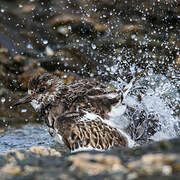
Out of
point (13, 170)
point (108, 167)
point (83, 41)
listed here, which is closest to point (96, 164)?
point (108, 167)

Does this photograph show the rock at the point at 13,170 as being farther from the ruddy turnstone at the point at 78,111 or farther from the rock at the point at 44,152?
the ruddy turnstone at the point at 78,111

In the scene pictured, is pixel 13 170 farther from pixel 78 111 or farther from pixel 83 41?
pixel 83 41

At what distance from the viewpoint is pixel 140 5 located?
715 cm

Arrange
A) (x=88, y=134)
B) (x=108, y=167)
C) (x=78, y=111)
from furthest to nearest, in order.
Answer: (x=78, y=111), (x=88, y=134), (x=108, y=167)

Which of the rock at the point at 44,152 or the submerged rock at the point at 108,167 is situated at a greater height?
the rock at the point at 44,152

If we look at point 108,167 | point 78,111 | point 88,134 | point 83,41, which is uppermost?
point 83,41

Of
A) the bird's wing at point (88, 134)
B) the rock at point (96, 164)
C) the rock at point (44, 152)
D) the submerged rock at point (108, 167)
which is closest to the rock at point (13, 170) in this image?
the submerged rock at point (108, 167)

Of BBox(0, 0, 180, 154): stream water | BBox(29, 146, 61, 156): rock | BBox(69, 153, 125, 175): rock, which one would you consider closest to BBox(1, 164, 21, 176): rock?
BBox(69, 153, 125, 175): rock

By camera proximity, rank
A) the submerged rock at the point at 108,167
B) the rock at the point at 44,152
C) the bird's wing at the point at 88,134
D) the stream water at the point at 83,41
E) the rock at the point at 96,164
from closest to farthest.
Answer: the submerged rock at the point at 108,167 → the rock at the point at 96,164 → the rock at the point at 44,152 → the bird's wing at the point at 88,134 → the stream water at the point at 83,41

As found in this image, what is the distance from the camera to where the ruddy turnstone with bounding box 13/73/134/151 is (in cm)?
427

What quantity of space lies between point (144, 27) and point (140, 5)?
404 millimetres

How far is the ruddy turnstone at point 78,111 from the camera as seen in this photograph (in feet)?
14.0

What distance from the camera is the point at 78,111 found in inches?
174

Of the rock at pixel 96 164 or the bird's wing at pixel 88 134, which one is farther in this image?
the bird's wing at pixel 88 134
